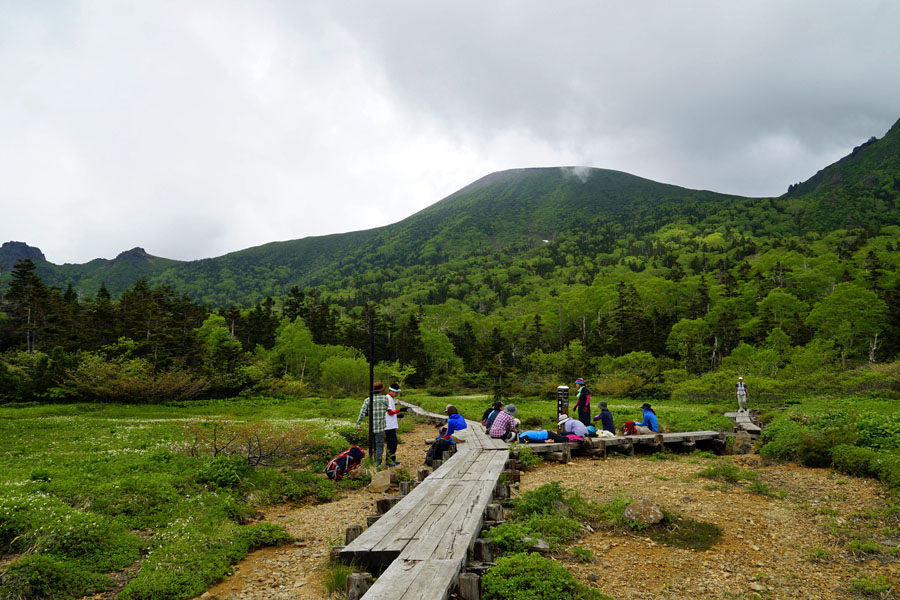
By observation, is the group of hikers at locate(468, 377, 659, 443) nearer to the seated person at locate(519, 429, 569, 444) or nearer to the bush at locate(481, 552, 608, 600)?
the seated person at locate(519, 429, 569, 444)

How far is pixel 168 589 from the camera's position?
16.4 ft

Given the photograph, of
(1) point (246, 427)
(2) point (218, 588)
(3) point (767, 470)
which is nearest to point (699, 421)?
(3) point (767, 470)

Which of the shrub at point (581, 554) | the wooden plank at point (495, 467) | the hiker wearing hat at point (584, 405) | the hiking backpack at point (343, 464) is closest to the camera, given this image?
the shrub at point (581, 554)

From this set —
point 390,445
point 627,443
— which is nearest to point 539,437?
point 627,443

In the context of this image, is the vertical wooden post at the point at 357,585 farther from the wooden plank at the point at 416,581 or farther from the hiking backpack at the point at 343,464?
the hiking backpack at the point at 343,464

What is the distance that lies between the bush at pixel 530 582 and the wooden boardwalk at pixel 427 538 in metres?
0.36

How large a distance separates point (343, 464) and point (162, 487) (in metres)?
3.70

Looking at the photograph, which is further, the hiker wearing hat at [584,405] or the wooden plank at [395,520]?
the hiker wearing hat at [584,405]

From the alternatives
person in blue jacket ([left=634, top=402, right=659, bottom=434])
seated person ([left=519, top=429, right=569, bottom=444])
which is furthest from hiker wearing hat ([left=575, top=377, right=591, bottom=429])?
person in blue jacket ([left=634, top=402, right=659, bottom=434])

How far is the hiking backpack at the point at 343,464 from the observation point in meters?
10.5

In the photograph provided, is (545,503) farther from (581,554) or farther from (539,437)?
(539,437)

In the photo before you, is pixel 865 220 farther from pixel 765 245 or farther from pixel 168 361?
pixel 168 361

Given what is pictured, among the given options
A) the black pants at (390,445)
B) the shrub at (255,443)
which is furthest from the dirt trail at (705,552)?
the shrub at (255,443)

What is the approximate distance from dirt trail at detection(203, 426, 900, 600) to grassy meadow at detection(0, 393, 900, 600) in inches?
21.5
